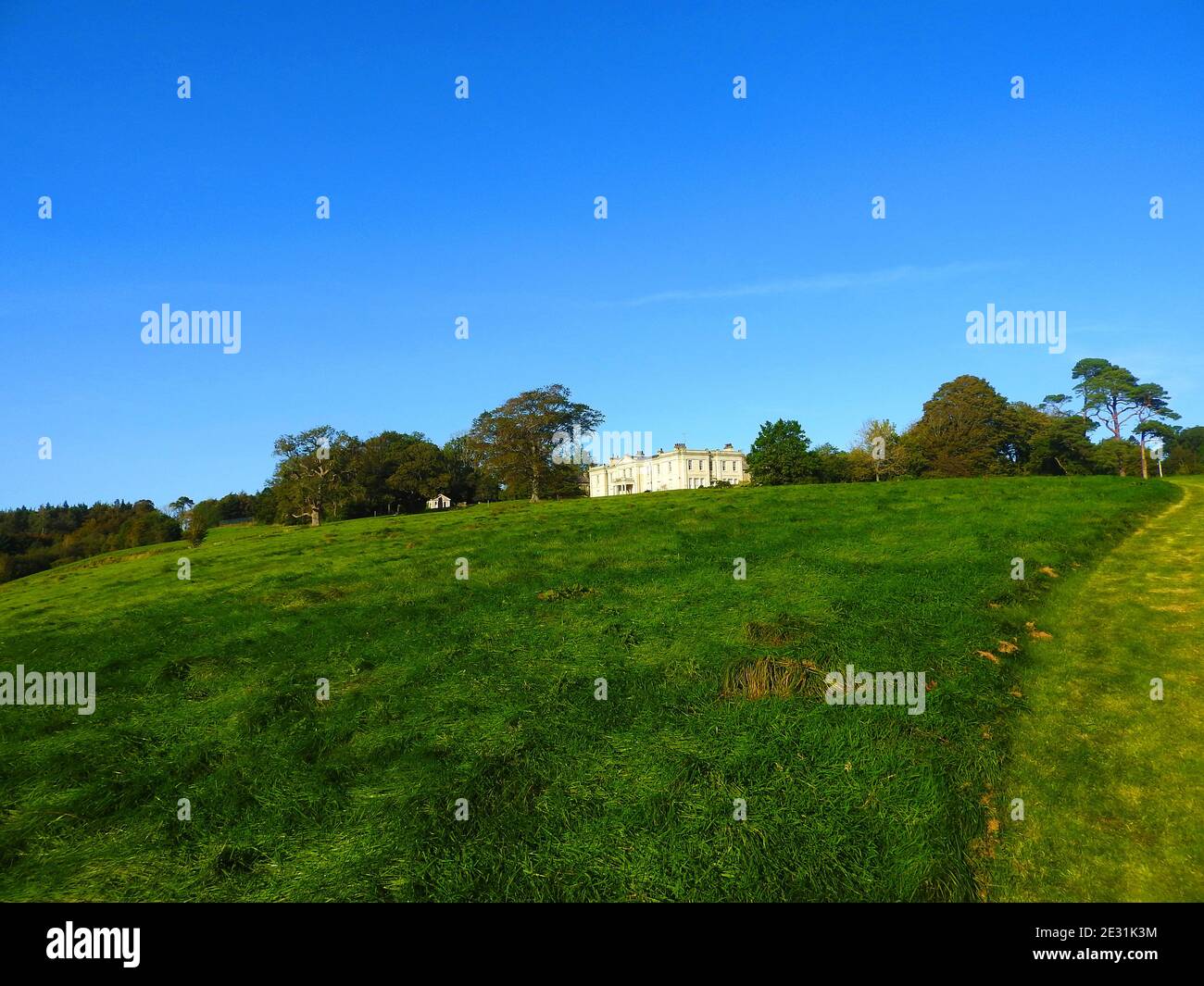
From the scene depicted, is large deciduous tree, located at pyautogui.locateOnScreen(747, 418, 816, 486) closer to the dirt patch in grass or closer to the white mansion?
the white mansion

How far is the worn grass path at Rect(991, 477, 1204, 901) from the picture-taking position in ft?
21.7

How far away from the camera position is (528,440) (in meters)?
82.2

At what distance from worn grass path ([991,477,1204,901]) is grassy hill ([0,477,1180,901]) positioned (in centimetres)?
41

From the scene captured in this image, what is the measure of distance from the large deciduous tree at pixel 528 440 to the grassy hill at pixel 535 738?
62159 mm

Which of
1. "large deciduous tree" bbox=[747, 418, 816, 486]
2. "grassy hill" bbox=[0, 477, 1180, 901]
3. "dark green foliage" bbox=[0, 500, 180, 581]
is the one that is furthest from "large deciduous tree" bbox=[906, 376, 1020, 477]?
"dark green foliage" bbox=[0, 500, 180, 581]

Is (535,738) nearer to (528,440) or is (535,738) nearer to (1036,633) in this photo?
(1036,633)

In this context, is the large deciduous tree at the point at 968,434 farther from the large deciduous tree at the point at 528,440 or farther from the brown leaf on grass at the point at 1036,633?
the brown leaf on grass at the point at 1036,633

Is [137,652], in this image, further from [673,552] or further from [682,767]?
[673,552]

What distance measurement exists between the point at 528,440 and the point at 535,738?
7434 centimetres

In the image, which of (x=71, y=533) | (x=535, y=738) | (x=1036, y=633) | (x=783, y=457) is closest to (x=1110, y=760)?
(x=1036, y=633)

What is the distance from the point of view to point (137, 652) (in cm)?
1404
